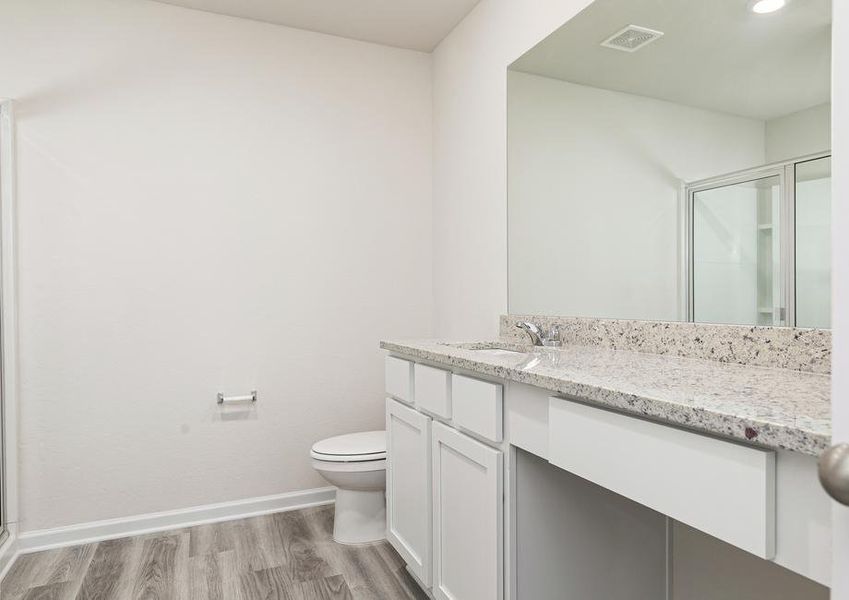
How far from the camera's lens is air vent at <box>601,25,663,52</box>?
1.66 m

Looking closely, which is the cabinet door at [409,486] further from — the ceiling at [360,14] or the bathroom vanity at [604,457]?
the ceiling at [360,14]

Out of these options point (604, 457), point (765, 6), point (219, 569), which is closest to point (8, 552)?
point (219, 569)

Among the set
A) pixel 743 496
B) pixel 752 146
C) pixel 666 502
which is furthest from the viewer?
pixel 752 146

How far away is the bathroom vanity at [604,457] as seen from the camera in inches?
28.9

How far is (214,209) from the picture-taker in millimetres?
2605

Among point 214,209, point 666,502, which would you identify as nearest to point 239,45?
point 214,209

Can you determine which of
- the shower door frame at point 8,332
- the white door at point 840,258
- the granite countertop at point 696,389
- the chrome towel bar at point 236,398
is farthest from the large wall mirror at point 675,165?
the shower door frame at point 8,332

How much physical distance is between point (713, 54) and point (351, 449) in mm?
1900

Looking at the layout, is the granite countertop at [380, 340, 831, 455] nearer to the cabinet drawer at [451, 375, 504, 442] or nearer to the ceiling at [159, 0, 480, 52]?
the cabinet drawer at [451, 375, 504, 442]

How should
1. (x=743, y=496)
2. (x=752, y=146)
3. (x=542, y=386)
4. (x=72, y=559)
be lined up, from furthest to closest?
(x=72, y=559) < (x=752, y=146) < (x=542, y=386) < (x=743, y=496)

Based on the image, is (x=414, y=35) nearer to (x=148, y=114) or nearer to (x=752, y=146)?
(x=148, y=114)

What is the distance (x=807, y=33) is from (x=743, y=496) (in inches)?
42.6

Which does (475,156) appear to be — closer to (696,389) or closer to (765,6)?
(765,6)

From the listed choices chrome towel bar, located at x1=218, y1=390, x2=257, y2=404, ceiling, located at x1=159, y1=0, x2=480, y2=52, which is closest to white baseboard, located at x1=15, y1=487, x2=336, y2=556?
chrome towel bar, located at x1=218, y1=390, x2=257, y2=404
